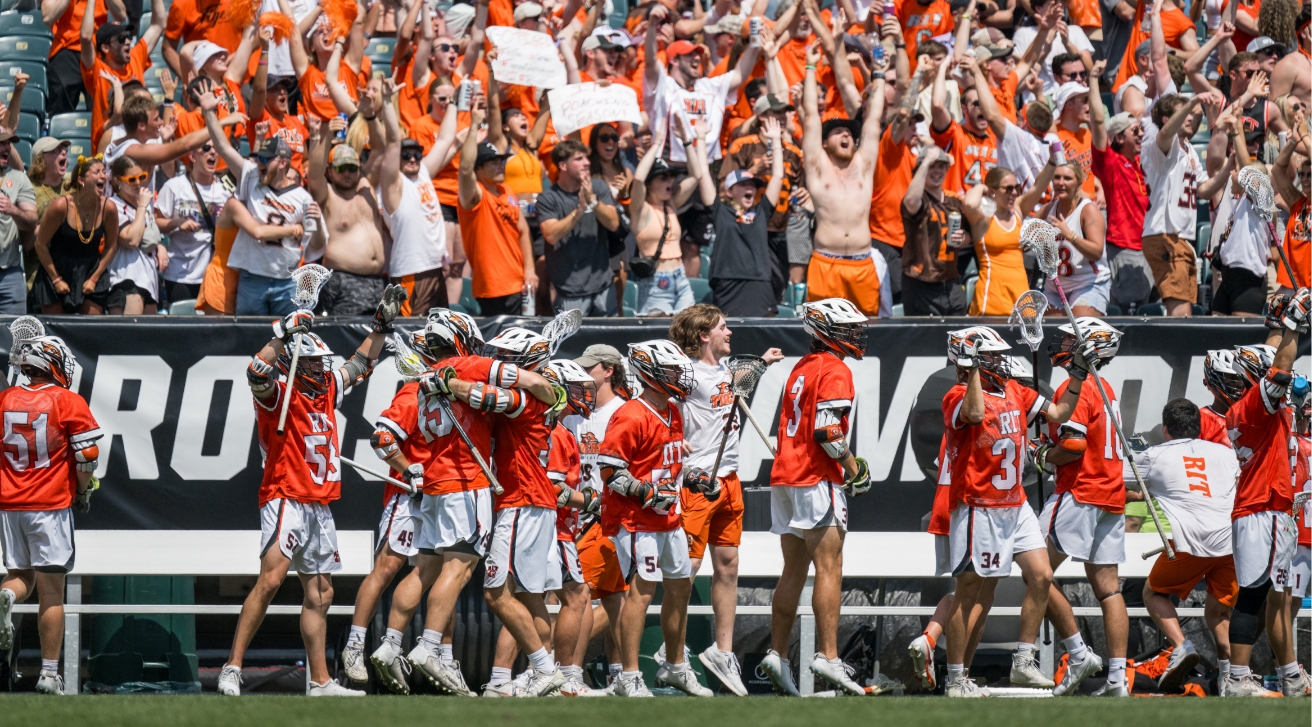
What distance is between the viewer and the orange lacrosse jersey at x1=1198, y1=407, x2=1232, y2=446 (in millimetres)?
9930

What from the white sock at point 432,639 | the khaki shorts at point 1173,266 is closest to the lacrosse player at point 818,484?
the white sock at point 432,639

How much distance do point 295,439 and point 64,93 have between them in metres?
6.88

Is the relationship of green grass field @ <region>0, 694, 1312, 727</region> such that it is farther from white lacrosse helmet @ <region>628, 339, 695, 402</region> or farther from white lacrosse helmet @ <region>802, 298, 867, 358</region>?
white lacrosse helmet @ <region>802, 298, 867, 358</region>

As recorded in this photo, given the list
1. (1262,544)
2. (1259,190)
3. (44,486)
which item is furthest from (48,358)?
(1259,190)

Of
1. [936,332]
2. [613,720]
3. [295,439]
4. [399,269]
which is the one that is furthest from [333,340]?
[613,720]

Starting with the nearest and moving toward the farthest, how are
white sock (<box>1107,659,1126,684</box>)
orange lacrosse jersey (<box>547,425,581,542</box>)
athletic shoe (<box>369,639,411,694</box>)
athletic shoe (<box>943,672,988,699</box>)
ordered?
1. athletic shoe (<box>369,639,411,694</box>)
2. athletic shoe (<box>943,672,988,699</box>)
3. white sock (<box>1107,659,1126,684</box>)
4. orange lacrosse jersey (<box>547,425,581,542</box>)

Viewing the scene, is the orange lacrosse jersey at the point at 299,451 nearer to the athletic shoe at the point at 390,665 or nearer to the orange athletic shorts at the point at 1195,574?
the athletic shoe at the point at 390,665

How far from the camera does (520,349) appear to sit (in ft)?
27.9

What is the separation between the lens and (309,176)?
37.0ft

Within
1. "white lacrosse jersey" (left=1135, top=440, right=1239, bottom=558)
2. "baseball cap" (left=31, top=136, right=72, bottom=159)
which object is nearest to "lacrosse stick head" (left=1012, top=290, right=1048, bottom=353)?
"white lacrosse jersey" (left=1135, top=440, right=1239, bottom=558)

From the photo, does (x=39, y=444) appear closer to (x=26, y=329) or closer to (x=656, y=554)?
(x=26, y=329)

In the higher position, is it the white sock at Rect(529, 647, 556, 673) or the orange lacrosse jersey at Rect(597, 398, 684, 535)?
the orange lacrosse jersey at Rect(597, 398, 684, 535)

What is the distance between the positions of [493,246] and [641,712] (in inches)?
213

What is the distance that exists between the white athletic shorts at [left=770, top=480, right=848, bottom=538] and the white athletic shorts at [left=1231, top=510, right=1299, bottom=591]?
7.91 ft
